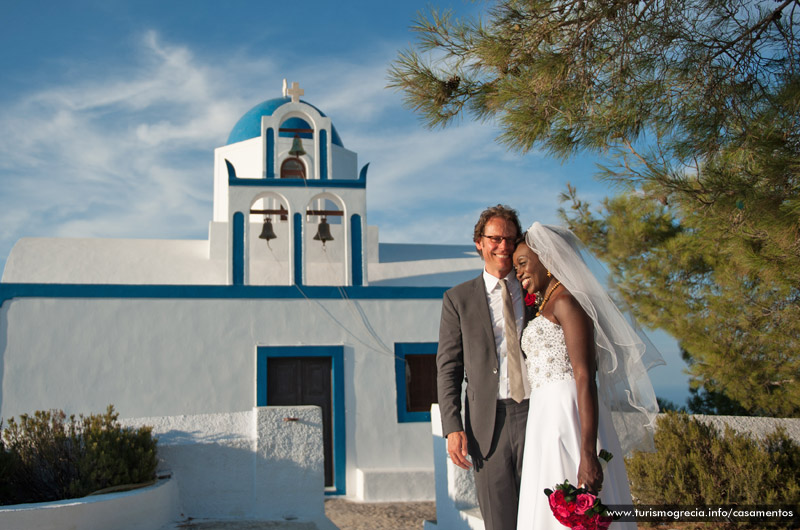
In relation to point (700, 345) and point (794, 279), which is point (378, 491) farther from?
point (794, 279)

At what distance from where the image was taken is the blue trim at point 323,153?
10.1 meters

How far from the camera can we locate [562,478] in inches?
106

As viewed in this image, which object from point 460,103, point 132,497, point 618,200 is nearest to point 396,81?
point 460,103

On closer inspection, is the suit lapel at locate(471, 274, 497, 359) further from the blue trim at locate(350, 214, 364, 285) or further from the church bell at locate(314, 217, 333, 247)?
the church bell at locate(314, 217, 333, 247)

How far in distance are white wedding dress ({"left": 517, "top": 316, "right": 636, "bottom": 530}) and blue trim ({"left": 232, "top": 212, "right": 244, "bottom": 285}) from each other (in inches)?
250

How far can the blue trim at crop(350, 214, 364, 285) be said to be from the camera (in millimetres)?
9320

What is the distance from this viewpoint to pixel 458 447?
2998mm

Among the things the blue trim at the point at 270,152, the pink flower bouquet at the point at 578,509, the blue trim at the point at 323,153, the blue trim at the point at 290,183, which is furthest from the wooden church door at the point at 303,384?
the pink flower bouquet at the point at 578,509

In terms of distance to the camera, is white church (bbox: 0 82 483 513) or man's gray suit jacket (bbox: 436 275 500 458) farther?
white church (bbox: 0 82 483 513)

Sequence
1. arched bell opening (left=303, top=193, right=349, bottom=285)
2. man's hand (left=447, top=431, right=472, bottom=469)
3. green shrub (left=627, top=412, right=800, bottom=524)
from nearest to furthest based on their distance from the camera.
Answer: man's hand (left=447, top=431, right=472, bottom=469) < green shrub (left=627, top=412, right=800, bottom=524) < arched bell opening (left=303, top=193, right=349, bottom=285)

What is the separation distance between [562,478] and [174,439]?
4342 millimetres

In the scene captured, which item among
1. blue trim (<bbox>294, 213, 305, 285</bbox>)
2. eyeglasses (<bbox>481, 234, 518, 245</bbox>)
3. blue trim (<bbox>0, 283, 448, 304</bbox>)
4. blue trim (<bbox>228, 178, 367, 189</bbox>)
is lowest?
eyeglasses (<bbox>481, 234, 518, 245</bbox>)

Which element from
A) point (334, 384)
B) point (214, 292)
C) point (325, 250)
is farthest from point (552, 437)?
point (325, 250)

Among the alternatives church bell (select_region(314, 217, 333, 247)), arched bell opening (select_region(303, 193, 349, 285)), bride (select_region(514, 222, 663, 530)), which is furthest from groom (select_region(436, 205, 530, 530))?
church bell (select_region(314, 217, 333, 247))
